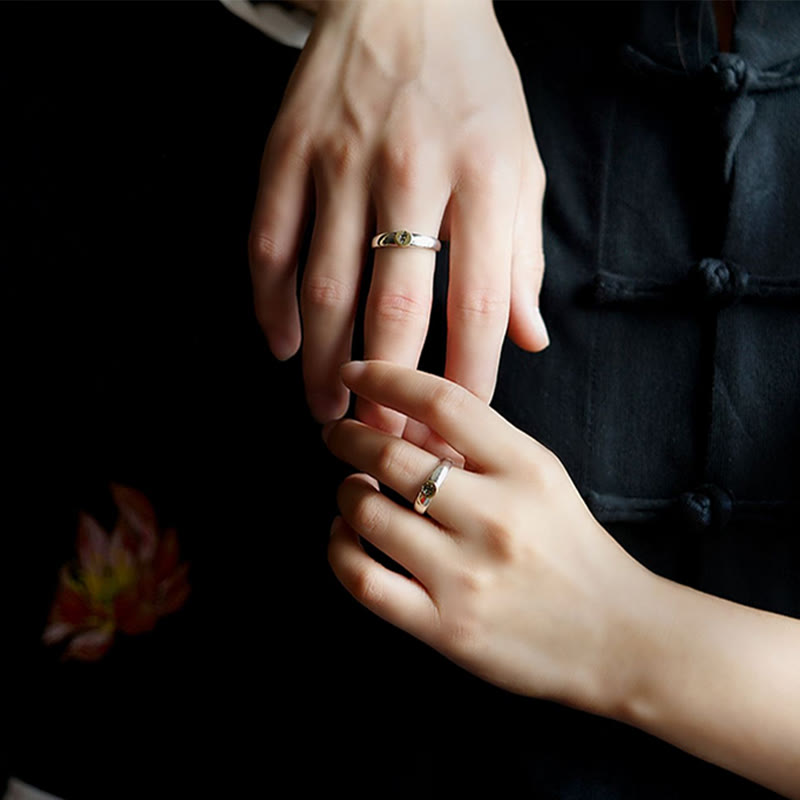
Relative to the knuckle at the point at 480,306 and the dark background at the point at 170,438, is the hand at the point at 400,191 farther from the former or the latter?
the dark background at the point at 170,438

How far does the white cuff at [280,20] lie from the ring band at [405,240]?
29cm

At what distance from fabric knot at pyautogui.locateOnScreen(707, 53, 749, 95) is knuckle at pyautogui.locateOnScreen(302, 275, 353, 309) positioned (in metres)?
0.34

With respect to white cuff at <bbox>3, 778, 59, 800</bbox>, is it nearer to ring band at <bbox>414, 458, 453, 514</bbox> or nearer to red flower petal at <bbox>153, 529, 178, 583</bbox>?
red flower petal at <bbox>153, 529, 178, 583</bbox>

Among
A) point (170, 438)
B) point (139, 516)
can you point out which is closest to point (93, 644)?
point (139, 516)

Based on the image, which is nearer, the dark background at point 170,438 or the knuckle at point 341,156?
the knuckle at point 341,156

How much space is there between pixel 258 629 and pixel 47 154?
545mm

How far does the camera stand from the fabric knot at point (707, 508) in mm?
678

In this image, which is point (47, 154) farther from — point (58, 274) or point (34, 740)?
point (34, 740)

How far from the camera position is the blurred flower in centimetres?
96

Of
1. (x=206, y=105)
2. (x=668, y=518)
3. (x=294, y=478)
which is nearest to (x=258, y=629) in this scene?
(x=294, y=478)

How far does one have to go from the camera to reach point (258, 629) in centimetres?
88

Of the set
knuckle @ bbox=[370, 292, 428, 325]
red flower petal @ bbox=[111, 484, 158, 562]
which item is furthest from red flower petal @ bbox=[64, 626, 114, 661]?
knuckle @ bbox=[370, 292, 428, 325]

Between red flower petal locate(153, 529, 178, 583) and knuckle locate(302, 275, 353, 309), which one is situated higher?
knuckle locate(302, 275, 353, 309)

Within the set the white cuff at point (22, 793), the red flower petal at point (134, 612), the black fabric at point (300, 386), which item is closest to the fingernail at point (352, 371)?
the black fabric at point (300, 386)
